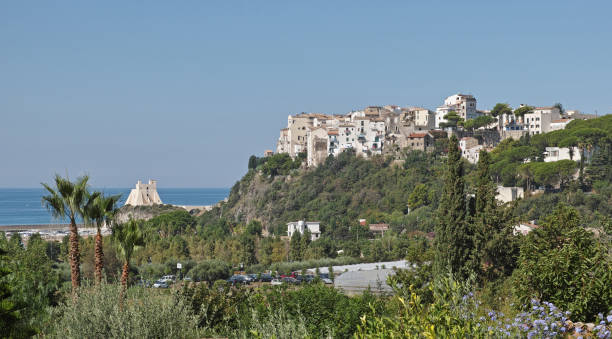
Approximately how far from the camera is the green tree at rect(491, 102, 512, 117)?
7756 centimetres

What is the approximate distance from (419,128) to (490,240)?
64861 millimetres

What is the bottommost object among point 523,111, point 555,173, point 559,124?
point 555,173

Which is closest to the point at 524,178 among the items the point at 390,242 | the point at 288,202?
the point at 390,242

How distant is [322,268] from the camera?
1690 inches

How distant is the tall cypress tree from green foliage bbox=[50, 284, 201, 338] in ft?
41.7

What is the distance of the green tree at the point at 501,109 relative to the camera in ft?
254

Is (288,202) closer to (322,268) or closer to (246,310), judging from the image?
(322,268)

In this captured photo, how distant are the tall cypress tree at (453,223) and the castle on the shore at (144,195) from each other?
323ft

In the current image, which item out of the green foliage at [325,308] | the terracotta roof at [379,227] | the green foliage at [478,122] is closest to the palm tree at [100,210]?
the green foliage at [325,308]

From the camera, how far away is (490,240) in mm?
17625

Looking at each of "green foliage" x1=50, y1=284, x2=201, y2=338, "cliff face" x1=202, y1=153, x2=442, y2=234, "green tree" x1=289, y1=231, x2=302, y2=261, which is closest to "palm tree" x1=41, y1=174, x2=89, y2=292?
"green foliage" x1=50, y1=284, x2=201, y2=338

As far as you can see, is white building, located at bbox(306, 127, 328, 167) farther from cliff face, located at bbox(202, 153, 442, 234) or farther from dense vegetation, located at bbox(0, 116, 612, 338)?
dense vegetation, located at bbox(0, 116, 612, 338)

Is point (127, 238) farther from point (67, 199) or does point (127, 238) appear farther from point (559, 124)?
point (559, 124)

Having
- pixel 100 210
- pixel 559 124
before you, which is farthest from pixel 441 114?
pixel 100 210
